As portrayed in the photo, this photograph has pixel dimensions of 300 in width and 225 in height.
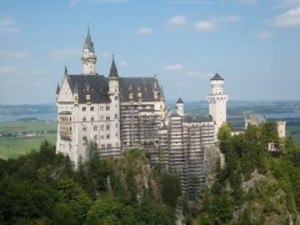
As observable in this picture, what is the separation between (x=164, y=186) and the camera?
75562 millimetres

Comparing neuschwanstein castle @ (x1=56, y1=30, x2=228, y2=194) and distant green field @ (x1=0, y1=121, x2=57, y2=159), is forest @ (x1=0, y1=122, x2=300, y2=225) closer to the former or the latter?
neuschwanstein castle @ (x1=56, y1=30, x2=228, y2=194)

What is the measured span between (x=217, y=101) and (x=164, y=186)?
56.3 ft

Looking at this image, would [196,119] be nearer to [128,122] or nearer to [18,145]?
[128,122]

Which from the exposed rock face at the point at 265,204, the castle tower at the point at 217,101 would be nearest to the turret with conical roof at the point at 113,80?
the castle tower at the point at 217,101

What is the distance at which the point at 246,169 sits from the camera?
253 ft

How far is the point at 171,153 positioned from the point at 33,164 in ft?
65.3

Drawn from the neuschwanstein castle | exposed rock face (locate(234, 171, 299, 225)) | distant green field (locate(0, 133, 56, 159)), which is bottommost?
exposed rock face (locate(234, 171, 299, 225))

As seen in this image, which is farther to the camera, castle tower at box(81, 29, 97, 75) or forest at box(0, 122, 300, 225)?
castle tower at box(81, 29, 97, 75)

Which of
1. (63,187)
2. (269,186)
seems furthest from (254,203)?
(63,187)

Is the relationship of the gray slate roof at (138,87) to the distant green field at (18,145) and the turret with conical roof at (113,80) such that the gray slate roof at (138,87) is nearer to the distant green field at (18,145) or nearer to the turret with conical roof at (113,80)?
the turret with conical roof at (113,80)

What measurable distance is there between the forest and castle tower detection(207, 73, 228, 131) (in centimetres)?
233

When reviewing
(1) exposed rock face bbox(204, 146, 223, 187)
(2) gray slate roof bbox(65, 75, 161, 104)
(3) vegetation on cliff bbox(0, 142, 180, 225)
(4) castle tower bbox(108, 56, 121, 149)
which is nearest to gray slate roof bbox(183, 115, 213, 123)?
(1) exposed rock face bbox(204, 146, 223, 187)

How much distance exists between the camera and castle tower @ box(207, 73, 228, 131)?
84.1 metres

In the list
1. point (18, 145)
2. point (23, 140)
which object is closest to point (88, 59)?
point (18, 145)
